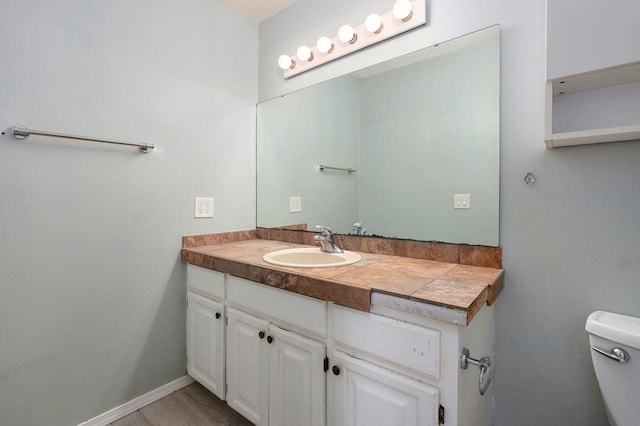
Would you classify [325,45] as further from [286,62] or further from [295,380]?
[295,380]

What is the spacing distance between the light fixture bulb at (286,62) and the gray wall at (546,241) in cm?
92

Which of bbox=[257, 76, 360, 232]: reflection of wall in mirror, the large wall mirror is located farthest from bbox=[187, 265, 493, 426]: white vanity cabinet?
bbox=[257, 76, 360, 232]: reflection of wall in mirror

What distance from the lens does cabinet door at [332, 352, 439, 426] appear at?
86 cm

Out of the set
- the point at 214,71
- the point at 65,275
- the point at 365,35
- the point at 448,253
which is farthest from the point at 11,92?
the point at 448,253

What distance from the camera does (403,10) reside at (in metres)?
1.38

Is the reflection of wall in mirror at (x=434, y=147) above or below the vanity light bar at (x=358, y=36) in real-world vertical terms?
below

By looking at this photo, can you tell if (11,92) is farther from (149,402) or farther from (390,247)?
(390,247)

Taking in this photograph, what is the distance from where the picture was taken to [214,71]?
185cm

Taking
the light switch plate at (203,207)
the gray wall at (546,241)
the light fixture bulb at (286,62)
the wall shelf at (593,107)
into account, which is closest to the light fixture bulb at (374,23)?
the gray wall at (546,241)

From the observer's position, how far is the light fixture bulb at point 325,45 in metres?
1.68

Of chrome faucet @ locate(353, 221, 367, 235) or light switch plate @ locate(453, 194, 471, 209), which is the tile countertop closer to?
chrome faucet @ locate(353, 221, 367, 235)

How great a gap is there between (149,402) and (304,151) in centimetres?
164

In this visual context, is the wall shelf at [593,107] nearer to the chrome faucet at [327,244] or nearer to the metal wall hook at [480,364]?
the metal wall hook at [480,364]

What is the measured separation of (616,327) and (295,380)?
1.04 meters
